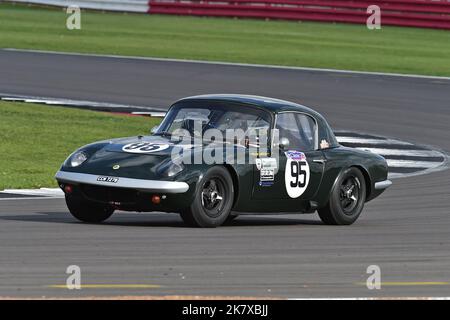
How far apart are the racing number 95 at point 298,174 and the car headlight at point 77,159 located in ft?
6.54

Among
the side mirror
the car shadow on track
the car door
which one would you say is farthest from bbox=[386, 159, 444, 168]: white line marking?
the side mirror

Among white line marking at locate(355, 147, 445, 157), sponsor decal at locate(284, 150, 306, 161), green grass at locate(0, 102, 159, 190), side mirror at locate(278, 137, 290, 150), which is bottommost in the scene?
white line marking at locate(355, 147, 445, 157)

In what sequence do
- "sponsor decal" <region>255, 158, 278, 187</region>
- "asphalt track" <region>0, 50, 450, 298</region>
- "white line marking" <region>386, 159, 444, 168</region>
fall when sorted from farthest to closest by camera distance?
"white line marking" <region>386, 159, 444, 168</region> → "sponsor decal" <region>255, 158, 278, 187</region> → "asphalt track" <region>0, 50, 450, 298</region>

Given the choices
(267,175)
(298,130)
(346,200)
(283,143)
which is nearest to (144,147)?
(267,175)

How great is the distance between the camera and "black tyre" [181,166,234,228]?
36.4ft

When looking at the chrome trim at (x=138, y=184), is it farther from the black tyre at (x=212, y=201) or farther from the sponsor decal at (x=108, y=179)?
the black tyre at (x=212, y=201)

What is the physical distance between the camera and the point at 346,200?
12.6 m

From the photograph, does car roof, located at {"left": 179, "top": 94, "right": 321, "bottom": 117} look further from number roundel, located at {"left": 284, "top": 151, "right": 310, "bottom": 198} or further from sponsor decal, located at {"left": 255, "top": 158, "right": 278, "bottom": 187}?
sponsor decal, located at {"left": 255, "top": 158, "right": 278, "bottom": 187}

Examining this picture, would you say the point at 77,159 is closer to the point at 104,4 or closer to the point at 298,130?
the point at 298,130

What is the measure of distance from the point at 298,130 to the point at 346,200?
2.81 ft

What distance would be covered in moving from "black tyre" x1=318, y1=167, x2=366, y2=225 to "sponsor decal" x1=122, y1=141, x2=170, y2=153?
6.11 feet
